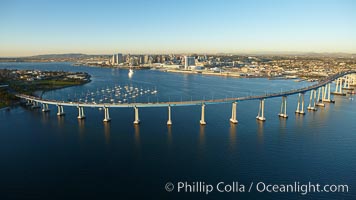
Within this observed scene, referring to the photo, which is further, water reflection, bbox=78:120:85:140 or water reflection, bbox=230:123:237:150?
water reflection, bbox=78:120:85:140

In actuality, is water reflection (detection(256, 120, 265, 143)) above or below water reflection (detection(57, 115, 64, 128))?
above

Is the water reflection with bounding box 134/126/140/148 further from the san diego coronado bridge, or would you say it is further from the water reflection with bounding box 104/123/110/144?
the water reflection with bounding box 104/123/110/144

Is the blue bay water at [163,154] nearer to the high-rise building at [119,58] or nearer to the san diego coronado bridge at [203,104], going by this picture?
the san diego coronado bridge at [203,104]

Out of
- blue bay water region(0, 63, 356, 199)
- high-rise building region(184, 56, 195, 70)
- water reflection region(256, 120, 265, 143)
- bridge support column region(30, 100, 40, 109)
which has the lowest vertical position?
blue bay water region(0, 63, 356, 199)

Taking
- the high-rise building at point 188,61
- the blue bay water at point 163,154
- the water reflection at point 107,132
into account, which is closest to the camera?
the blue bay water at point 163,154

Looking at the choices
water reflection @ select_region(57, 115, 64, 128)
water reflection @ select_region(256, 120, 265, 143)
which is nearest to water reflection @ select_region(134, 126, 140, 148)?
water reflection @ select_region(57, 115, 64, 128)

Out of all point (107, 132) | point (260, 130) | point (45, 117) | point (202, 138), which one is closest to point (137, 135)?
point (107, 132)

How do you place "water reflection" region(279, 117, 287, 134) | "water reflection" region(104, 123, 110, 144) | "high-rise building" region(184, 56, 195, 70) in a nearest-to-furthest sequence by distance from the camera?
"water reflection" region(104, 123, 110, 144) → "water reflection" region(279, 117, 287, 134) → "high-rise building" region(184, 56, 195, 70)

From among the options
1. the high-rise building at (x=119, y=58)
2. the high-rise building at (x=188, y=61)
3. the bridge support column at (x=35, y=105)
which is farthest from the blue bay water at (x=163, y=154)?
the high-rise building at (x=119, y=58)

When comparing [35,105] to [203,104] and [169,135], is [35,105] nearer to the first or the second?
[169,135]
